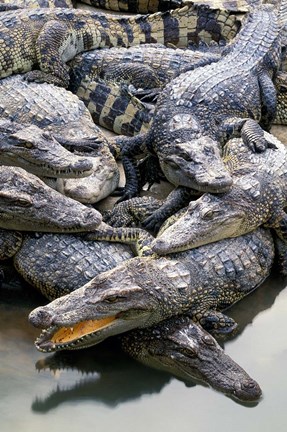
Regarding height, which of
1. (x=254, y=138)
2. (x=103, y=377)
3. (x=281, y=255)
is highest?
(x=254, y=138)

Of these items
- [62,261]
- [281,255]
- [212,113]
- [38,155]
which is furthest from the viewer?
Result: [212,113]

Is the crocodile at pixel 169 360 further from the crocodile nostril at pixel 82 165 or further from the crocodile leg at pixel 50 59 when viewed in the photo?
the crocodile leg at pixel 50 59

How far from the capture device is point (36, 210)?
4.42 metres

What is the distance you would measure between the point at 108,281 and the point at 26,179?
811 mm

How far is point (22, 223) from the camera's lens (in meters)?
4.46

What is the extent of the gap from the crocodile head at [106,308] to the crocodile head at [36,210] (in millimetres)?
426

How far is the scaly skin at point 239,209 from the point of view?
Answer: 4.37 metres

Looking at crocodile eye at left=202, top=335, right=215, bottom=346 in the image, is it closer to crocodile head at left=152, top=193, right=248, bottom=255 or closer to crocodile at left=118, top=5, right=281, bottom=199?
crocodile head at left=152, top=193, right=248, bottom=255

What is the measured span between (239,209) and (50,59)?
84.5 inches

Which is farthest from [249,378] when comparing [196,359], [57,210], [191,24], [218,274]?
[191,24]

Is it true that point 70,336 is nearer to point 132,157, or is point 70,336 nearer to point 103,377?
point 103,377

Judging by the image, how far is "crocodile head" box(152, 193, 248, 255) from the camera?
430 centimetres

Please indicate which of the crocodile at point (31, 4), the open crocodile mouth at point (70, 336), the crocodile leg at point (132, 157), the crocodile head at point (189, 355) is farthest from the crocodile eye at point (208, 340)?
the crocodile at point (31, 4)

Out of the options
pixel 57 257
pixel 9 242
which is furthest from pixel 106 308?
pixel 9 242
